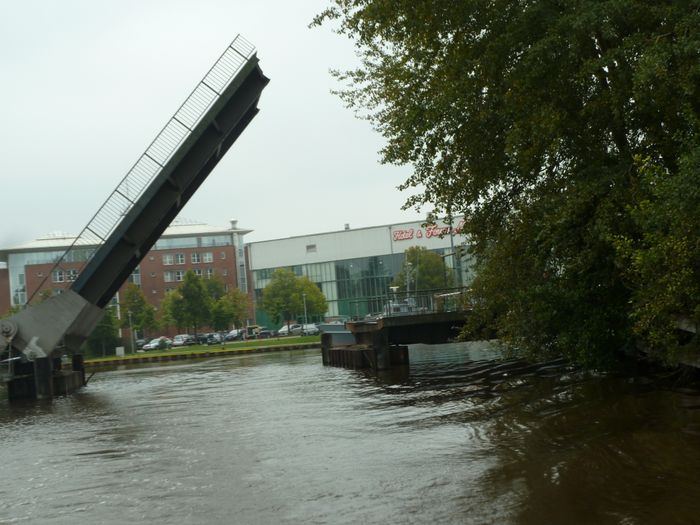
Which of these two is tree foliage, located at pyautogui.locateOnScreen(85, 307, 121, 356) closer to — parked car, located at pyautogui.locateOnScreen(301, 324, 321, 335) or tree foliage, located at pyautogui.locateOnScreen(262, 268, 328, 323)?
tree foliage, located at pyautogui.locateOnScreen(262, 268, 328, 323)

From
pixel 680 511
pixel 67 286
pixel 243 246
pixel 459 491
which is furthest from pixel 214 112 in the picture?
pixel 243 246

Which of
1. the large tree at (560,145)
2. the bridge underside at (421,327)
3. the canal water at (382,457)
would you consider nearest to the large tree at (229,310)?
the bridge underside at (421,327)

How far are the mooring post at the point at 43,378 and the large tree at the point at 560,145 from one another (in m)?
14.5

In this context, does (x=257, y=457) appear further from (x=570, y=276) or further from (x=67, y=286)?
(x=67, y=286)

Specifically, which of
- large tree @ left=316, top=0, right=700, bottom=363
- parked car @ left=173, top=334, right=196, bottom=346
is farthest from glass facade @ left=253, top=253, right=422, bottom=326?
large tree @ left=316, top=0, right=700, bottom=363

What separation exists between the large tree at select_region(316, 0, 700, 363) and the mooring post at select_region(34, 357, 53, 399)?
572 inches

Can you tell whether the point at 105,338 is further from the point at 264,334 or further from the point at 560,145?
the point at 560,145

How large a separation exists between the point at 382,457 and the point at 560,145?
6.27 m

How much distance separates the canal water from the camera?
8.88 meters

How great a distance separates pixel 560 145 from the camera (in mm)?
14945

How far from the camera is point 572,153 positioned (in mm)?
15336

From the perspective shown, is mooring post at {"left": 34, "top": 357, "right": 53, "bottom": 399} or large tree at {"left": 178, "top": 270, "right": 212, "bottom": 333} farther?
large tree at {"left": 178, "top": 270, "right": 212, "bottom": 333}

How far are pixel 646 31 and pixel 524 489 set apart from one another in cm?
775

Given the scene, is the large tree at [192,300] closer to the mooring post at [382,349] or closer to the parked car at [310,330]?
the parked car at [310,330]
